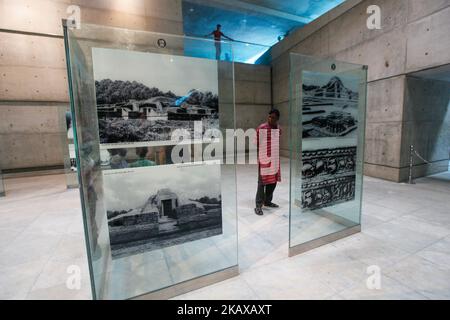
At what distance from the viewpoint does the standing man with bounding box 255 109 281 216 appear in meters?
3.17

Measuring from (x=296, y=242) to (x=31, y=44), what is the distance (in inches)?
329

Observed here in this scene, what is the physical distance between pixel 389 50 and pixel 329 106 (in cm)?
410

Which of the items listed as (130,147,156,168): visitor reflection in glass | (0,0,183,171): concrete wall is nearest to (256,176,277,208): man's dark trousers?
(130,147,156,168): visitor reflection in glass

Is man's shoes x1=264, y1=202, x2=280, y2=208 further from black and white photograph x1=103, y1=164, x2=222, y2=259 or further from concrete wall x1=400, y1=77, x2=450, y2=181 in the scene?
concrete wall x1=400, y1=77, x2=450, y2=181

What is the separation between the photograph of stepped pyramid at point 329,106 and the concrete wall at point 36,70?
6852 millimetres

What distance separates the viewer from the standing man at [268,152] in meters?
3.17

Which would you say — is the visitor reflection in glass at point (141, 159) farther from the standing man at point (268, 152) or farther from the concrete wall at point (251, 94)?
the concrete wall at point (251, 94)

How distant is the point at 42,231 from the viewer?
9.66ft

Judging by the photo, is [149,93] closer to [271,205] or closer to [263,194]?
[263,194]

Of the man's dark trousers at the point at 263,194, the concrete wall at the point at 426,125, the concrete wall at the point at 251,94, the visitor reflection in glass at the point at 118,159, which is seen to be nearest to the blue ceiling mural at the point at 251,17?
the concrete wall at the point at 251,94

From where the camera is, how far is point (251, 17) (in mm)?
8773

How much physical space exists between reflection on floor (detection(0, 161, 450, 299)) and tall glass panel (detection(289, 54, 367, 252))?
273 millimetres

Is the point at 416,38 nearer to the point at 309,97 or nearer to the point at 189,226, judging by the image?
the point at 309,97
